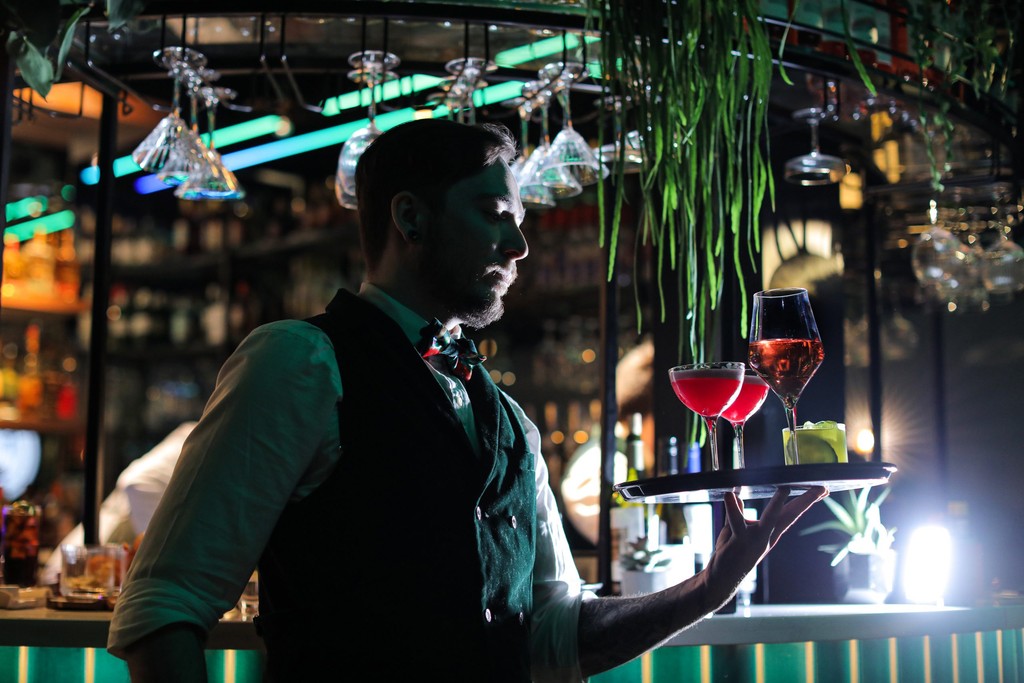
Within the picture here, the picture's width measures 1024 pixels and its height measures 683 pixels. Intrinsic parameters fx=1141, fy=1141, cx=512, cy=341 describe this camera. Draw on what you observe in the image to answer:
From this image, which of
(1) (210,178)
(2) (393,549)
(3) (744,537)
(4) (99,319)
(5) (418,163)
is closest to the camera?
(2) (393,549)

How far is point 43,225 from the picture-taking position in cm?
539

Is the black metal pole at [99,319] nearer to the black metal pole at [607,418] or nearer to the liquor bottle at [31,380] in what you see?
the black metal pole at [607,418]

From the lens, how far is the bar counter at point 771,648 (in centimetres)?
214

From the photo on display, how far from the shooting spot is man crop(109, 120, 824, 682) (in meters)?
1.32

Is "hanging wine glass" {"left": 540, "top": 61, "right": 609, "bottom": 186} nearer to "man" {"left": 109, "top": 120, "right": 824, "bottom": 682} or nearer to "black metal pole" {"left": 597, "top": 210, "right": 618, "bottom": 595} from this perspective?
"black metal pole" {"left": 597, "top": 210, "right": 618, "bottom": 595}

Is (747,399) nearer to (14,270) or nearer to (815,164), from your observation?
(815,164)

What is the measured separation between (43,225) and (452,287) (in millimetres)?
4390

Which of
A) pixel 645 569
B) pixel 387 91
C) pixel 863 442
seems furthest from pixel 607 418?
pixel 863 442

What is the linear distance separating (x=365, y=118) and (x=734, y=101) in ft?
11.3

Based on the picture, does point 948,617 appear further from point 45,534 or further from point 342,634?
point 45,534

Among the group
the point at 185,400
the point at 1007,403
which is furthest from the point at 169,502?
the point at 185,400

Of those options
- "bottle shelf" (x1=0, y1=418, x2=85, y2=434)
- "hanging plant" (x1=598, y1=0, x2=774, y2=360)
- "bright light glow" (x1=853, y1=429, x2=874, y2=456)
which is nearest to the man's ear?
"hanging plant" (x1=598, y1=0, x2=774, y2=360)

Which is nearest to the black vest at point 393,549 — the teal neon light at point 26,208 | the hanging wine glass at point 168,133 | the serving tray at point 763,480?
the serving tray at point 763,480

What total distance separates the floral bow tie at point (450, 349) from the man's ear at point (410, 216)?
126 mm
